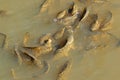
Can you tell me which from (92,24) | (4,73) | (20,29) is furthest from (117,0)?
(4,73)

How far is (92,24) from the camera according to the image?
120 inches

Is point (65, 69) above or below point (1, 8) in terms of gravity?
below

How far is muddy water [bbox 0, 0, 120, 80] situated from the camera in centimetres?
262

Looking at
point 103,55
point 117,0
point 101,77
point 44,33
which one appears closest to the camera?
point 101,77

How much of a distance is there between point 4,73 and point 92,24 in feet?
3.10

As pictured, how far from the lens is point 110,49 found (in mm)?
2795

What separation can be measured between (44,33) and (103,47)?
0.57 m

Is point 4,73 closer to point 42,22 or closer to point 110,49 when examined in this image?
point 42,22

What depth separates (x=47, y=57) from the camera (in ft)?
9.13

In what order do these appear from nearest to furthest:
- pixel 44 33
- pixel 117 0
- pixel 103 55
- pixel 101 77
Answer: pixel 101 77 → pixel 103 55 → pixel 44 33 → pixel 117 0

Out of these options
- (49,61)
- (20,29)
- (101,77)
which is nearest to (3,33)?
(20,29)

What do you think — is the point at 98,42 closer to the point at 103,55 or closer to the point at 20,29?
the point at 103,55

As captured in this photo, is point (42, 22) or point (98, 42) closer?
point (98, 42)

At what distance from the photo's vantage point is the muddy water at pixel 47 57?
2.62 meters
